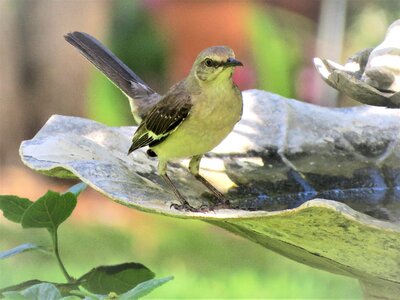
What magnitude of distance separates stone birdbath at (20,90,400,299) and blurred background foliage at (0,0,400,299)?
2.88m

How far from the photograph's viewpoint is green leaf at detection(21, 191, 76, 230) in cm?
198

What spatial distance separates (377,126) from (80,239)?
3305 millimetres

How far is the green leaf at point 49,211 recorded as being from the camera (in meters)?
1.98

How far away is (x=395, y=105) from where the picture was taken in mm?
1934

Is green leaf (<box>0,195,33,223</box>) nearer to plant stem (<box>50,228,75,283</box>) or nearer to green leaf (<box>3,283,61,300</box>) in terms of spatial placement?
plant stem (<box>50,228,75,283</box>)

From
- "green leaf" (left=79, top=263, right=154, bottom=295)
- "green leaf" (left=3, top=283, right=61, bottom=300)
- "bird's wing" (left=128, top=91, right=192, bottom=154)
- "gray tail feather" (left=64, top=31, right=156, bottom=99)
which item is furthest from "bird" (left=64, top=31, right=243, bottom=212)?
"green leaf" (left=3, top=283, right=61, bottom=300)

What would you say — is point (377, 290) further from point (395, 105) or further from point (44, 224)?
point (44, 224)

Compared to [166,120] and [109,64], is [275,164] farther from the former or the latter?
[109,64]

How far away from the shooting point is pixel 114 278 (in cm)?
204

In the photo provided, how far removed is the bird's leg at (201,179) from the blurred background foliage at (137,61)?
9.75 ft

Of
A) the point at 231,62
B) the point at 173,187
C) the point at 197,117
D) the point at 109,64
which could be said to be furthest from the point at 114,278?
the point at 109,64

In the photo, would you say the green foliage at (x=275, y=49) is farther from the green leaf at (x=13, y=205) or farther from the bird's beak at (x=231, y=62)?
the green leaf at (x=13, y=205)

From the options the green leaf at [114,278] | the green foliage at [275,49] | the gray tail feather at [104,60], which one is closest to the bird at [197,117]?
the green leaf at [114,278]

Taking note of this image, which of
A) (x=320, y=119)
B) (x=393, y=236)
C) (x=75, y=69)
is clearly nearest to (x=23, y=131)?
(x=75, y=69)
